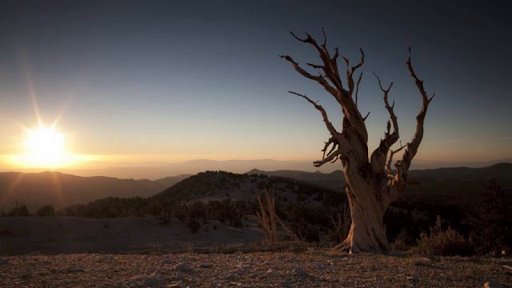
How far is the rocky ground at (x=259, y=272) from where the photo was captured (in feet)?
14.9

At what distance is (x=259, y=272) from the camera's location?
5148mm

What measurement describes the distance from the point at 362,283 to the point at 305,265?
1.39 m

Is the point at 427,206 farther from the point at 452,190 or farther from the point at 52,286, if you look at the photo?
the point at 52,286

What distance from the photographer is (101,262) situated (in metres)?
6.43

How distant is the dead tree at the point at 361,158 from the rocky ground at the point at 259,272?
1.58m

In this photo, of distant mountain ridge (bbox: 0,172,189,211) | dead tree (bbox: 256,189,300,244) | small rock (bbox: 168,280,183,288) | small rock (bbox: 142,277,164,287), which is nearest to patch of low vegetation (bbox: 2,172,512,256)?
dead tree (bbox: 256,189,300,244)

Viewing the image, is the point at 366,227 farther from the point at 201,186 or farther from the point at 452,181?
the point at 452,181

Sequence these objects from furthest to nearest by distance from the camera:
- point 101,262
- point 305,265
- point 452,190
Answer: point 452,190
point 101,262
point 305,265

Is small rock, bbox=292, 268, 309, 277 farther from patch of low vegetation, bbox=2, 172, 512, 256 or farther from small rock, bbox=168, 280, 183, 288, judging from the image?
patch of low vegetation, bbox=2, 172, 512, 256

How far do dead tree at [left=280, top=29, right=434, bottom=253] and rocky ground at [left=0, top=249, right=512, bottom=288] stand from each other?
1.58 meters

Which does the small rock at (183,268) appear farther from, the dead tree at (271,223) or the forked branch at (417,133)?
the forked branch at (417,133)

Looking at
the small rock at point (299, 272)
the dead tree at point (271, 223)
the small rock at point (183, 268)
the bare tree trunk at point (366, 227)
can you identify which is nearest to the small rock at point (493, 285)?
the small rock at point (299, 272)

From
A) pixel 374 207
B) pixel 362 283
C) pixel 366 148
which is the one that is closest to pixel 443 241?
pixel 374 207

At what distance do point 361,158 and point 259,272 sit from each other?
440 centimetres
